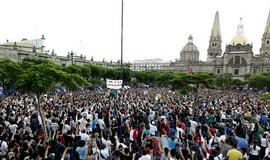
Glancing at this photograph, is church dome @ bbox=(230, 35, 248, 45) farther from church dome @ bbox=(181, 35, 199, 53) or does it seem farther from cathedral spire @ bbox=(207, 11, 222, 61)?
church dome @ bbox=(181, 35, 199, 53)

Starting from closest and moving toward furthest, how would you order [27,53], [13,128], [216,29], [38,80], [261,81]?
[13,128] < [38,80] < [27,53] < [261,81] < [216,29]

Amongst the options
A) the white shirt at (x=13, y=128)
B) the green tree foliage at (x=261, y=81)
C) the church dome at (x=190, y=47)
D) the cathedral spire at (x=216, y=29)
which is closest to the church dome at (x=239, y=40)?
the cathedral spire at (x=216, y=29)

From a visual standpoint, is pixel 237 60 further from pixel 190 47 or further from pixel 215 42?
pixel 190 47

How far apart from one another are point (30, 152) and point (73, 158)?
107 cm

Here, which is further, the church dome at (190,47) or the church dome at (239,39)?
the church dome at (190,47)

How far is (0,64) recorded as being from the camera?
26188 mm

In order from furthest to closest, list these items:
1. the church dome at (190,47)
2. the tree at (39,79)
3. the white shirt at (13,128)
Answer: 1. the church dome at (190,47)
2. the tree at (39,79)
3. the white shirt at (13,128)

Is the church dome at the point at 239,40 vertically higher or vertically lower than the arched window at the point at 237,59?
higher

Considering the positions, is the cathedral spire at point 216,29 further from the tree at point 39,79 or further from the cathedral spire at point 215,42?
the tree at point 39,79

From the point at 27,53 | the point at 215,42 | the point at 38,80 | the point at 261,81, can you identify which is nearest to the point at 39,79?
the point at 38,80

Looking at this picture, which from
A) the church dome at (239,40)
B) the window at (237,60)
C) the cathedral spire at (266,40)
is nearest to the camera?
the cathedral spire at (266,40)

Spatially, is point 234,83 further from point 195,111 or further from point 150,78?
point 195,111

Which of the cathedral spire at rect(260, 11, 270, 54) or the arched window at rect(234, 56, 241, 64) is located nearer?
the cathedral spire at rect(260, 11, 270, 54)

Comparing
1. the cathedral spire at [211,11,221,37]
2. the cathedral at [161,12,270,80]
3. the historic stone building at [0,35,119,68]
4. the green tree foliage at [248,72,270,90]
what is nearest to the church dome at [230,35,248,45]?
the cathedral at [161,12,270,80]
